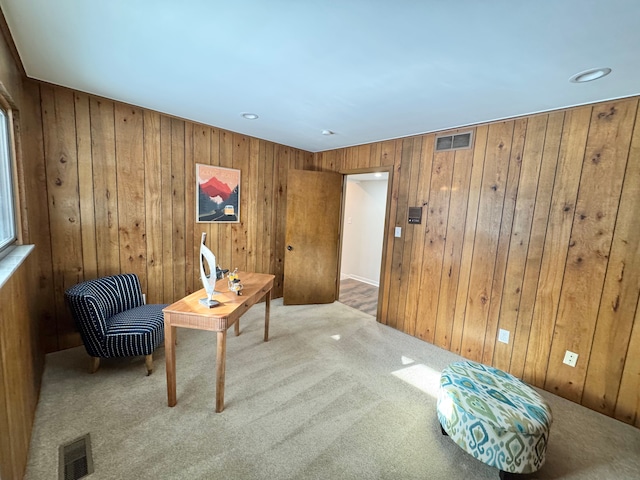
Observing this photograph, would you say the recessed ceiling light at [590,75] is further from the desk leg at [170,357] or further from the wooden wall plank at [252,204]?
the wooden wall plank at [252,204]

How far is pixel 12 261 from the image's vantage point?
1412 mm

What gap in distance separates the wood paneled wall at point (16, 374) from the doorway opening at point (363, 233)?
385 centimetres

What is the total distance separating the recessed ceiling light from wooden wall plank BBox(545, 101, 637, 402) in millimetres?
543

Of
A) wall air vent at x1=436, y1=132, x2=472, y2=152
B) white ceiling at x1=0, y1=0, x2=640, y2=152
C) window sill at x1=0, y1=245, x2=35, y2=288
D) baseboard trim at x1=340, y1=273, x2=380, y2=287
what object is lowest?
baseboard trim at x1=340, y1=273, x2=380, y2=287

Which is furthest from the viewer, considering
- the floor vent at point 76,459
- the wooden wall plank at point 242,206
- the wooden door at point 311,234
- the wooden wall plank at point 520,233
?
the wooden door at point 311,234

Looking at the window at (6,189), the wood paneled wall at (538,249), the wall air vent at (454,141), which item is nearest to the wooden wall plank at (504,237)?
the wood paneled wall at (538,249)

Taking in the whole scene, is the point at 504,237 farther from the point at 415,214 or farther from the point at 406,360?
the point at 406,360

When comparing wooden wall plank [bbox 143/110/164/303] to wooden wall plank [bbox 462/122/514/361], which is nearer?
wooden wall plank [bbox 462/122/514/361]

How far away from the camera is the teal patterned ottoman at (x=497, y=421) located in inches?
54.7

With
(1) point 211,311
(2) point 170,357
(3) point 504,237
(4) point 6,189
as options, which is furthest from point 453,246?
(4) point 6,189

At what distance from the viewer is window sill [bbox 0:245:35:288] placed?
1194 mm

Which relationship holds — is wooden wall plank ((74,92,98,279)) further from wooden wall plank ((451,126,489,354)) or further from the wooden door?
wooden wall plank ((451,126,489,354))

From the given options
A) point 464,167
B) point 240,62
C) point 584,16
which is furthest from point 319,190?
point 584,16

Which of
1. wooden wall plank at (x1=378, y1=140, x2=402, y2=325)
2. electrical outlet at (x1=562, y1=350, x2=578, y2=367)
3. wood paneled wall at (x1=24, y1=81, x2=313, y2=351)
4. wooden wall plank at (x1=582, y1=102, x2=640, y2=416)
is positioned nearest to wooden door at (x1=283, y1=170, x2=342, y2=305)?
wood paneled wall at (x1=24, y1=81, x2=313, y2=351)
